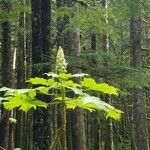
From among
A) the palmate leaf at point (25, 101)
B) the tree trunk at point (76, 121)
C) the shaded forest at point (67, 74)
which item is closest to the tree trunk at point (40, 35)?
the shaded forest at point (67, 74)

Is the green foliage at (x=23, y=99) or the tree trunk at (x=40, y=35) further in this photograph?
the tree trunk at (x=40, y=35)

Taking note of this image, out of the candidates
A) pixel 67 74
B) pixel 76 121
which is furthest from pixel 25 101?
pixel 76 121

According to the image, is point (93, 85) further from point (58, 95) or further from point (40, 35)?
point (40, 35)

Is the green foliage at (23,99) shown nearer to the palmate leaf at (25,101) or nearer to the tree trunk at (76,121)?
the palmate leaf at (25,101)

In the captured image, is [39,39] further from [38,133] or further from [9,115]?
[9,115]

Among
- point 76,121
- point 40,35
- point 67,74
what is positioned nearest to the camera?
point 67,74

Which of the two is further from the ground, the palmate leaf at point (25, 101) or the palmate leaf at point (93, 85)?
the palmate leaf at point (93, 85)

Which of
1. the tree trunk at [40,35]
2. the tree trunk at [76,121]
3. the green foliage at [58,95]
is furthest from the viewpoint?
the tree trunk at [76,121]

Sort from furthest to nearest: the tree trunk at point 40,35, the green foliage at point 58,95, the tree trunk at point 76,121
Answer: the tree trunk at point 76,121 < the tree trunk at point 40,35 < the green foliage at point 58,95

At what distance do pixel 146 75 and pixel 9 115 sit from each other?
27.6 feet

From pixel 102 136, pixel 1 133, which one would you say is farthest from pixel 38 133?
pixel 102 136

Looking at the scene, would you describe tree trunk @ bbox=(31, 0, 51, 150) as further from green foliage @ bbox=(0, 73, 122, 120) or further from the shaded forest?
green foliage @ bbox=(0, 73, 122, 120)

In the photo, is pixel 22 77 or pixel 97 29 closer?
pixel 97 29

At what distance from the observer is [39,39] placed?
8.38 meters
